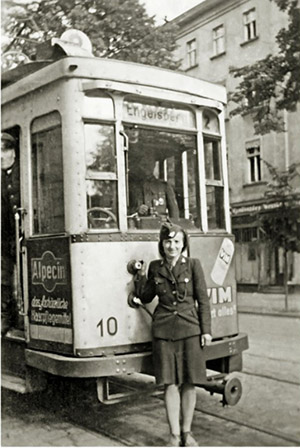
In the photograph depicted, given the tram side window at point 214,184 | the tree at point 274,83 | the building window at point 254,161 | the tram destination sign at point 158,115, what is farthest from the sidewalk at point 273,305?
the tram destination sign at point 158,115

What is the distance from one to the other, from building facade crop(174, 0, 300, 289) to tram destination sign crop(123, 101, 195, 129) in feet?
2.29

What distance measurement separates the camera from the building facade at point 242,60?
217 inches

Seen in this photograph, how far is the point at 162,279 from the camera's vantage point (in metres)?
4.42

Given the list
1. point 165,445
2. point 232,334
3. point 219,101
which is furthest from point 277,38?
point 165,445

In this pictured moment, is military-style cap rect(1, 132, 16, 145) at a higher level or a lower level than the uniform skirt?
higher

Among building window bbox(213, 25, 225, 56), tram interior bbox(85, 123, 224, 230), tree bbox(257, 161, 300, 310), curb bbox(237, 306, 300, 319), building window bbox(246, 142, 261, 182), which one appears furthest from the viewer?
curb bbox(237, 306, 300, 319)

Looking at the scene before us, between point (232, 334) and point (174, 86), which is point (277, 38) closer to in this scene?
point (174, 86)

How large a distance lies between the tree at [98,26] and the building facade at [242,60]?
33 centimetres

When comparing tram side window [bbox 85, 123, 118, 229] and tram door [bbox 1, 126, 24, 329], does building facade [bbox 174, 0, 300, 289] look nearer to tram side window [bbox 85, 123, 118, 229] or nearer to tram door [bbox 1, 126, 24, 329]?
tram side window [bbox 85, 123, 118, 229]

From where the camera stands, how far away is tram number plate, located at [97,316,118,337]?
14.9 ft

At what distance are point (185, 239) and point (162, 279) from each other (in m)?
0.34

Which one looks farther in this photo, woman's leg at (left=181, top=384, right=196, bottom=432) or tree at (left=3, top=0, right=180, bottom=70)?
tree at (left=3, top=0, right=180, bottom=70)

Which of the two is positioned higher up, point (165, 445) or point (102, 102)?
point (102, 102)

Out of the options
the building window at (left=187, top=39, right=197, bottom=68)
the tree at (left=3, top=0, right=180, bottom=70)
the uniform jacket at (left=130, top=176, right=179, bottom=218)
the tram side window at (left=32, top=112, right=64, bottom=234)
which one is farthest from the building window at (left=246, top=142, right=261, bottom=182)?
the tram side window at (left=32, top=112, right=64, bottom=234)
